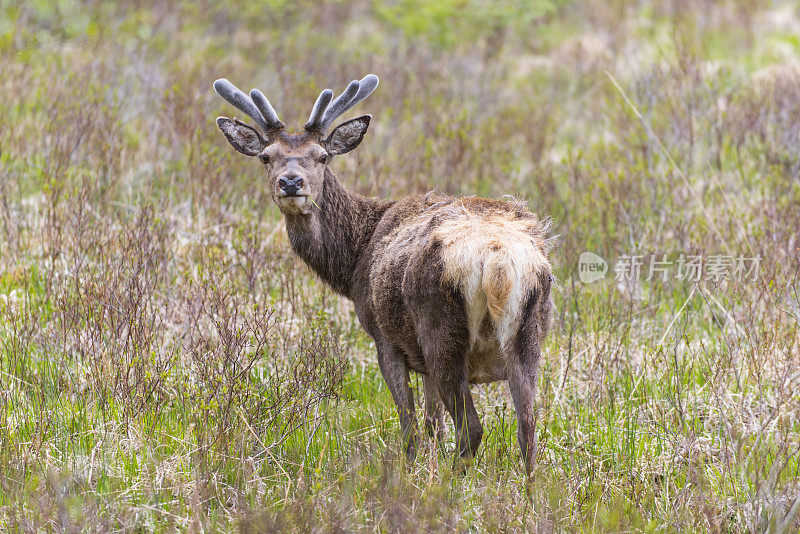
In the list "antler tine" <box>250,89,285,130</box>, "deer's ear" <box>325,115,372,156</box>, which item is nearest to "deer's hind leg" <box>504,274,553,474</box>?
"deer's ear" <box>325,115,372,156</box>

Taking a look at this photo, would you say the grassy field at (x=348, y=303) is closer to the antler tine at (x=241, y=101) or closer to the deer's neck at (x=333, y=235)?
the deer's neck at (x=333, y=235)

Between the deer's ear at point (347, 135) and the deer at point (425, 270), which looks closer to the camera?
the deer at point (425, 270)

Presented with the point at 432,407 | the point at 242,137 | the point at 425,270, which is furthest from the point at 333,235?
the point at 425,270

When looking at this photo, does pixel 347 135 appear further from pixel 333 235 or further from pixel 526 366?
pixel 526 366

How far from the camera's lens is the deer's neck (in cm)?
548

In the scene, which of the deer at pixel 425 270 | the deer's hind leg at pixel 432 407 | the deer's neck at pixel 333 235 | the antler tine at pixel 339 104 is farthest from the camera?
the antler tine at pixel 339 104

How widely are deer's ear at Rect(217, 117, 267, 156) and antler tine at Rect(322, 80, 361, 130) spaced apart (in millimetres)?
427

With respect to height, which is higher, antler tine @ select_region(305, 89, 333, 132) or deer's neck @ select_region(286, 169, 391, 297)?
antler tine @ select_region(305, 89, 333, 132)

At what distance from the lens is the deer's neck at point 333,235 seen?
5.48 meters

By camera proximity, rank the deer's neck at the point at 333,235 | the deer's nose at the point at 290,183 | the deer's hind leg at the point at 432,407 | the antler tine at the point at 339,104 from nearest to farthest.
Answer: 1. the deer's hind leg at the point at 432,407
2. the deer's nose at the point at 290,183
3. the deer's neck at the point at 333,235
4. the antler tine at the point at 339,104

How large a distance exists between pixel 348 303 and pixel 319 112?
70.5 inches

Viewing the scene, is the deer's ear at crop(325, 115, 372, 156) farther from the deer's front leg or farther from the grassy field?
the deer's front leg

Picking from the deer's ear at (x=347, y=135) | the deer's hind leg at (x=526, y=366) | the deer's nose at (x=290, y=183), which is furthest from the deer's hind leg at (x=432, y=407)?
the deer's ear at (x=347, y=135)

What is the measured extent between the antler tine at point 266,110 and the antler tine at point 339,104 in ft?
0.94
